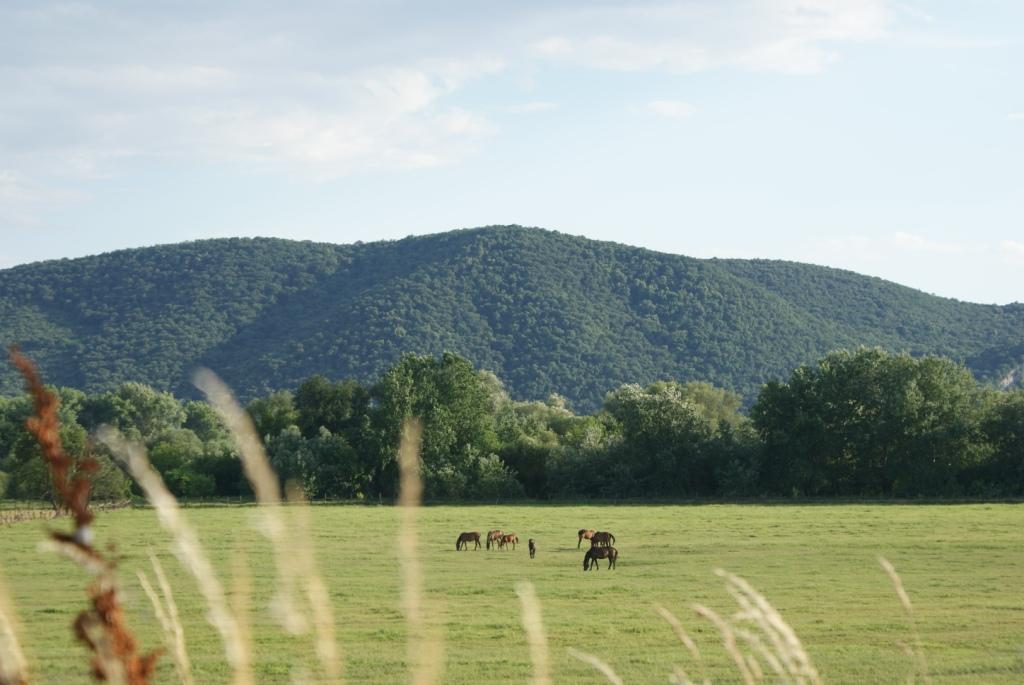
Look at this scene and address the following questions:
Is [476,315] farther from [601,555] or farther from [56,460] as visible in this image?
[56,460]

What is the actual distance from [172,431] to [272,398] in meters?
10.5

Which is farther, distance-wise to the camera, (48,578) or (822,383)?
(822,383)

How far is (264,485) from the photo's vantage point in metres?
1.99

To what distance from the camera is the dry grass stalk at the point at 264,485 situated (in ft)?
6.54

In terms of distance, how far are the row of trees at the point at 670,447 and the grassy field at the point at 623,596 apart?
756 inches

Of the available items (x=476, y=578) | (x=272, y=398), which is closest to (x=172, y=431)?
(x=272, y=398)

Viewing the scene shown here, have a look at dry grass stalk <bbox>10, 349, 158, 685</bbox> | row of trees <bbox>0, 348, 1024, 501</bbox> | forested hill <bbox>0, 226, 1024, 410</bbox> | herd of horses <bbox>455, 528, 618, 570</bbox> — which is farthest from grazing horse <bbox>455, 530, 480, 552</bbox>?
forested hill <bbox>0, 226, 1024, 410</bbox>

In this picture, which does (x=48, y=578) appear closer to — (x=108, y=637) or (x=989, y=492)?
(x=108, y=637)

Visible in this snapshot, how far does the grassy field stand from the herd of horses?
1.39 ft

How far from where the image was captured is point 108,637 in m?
1.95

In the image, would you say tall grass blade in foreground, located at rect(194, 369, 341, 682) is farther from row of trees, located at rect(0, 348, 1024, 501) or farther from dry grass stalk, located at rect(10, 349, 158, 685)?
row of trees, located at rect(0, 348, 1024, 501)

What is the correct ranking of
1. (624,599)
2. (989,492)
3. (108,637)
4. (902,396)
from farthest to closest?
(902,396) < (989,492) < (624,599) < (108,637)

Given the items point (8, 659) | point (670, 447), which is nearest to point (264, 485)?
point (8, 659)

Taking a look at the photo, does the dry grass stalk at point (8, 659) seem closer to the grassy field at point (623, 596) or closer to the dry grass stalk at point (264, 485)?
the dry grass stalk at point (264, 485)
